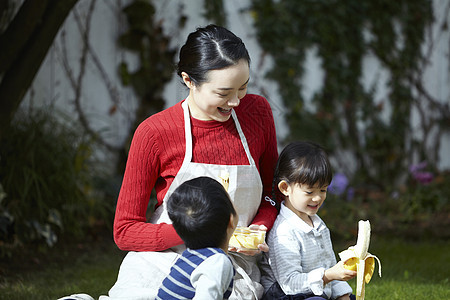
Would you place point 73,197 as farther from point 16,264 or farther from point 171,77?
point 171,77

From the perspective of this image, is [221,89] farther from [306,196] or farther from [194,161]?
[306,196]

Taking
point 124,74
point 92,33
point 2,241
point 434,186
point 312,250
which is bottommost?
point 434,186

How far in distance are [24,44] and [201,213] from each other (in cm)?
235

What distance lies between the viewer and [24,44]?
11.8ft

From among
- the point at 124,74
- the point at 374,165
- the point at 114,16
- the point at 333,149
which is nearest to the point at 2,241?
the point at 124,74

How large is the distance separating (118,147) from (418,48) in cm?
315

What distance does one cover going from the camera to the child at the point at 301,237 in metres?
2.11

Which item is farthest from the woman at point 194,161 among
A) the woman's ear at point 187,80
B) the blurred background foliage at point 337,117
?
the blurred background foliage at point 337,117

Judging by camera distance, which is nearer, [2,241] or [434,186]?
[2,241]

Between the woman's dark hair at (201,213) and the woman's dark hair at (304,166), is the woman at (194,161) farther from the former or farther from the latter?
the woman's dark hair at (201,213)

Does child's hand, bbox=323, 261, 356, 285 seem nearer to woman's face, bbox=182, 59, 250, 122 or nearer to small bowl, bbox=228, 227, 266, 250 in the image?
small bowl, bbox=228, 227, 266, 250

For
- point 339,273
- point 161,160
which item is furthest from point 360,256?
point 161,160

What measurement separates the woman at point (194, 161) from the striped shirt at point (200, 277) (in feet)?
0.69

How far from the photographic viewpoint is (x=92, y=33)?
15.9ft
